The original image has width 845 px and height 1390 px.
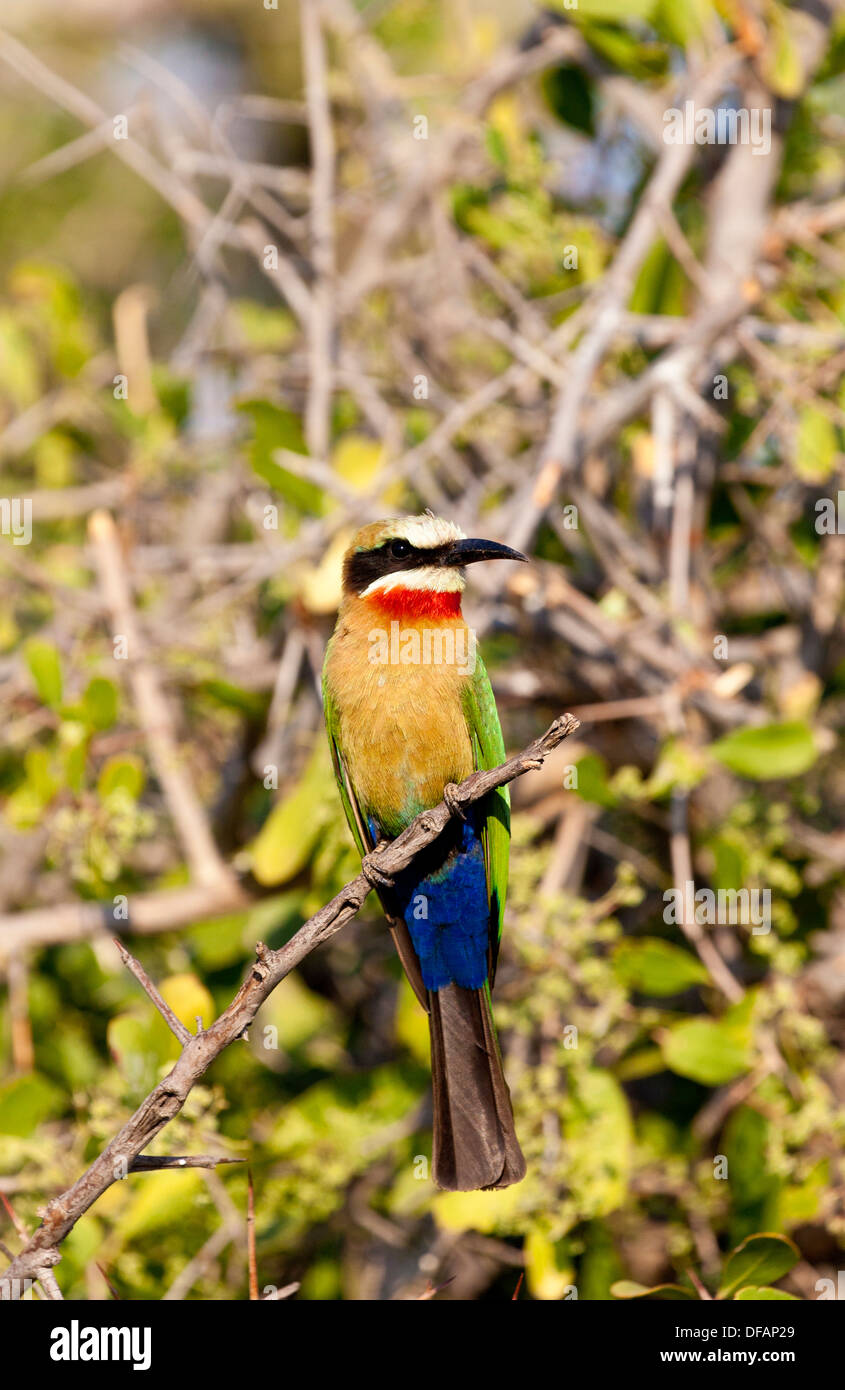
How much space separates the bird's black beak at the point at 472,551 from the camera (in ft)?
7.63

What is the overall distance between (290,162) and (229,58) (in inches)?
77.3

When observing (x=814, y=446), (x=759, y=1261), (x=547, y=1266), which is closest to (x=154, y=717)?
(x=547, y=1266)

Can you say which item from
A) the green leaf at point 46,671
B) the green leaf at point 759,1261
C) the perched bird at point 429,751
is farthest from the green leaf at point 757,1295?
the green leaf at point 46,671

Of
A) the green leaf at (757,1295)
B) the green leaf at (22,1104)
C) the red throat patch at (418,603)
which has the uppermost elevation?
the red throat patch at (418,603)

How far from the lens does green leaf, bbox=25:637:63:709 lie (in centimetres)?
299

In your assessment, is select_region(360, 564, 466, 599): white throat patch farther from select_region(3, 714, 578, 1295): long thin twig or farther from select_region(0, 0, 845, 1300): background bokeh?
select_region(3, 714, 578, 1295): long thin twig

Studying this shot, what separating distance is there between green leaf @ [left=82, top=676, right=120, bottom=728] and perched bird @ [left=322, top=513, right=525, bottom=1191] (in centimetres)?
63

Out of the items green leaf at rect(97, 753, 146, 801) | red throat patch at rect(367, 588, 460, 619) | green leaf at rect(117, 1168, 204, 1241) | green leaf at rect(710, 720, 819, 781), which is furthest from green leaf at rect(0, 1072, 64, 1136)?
green leaf at rect(710, 720, 819, 781)

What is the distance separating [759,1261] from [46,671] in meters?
1.89

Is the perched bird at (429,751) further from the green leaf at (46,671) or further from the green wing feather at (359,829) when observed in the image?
the green leaf at (46,671)

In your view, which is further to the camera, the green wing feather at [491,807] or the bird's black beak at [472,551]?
the green wing feather at [491,807]

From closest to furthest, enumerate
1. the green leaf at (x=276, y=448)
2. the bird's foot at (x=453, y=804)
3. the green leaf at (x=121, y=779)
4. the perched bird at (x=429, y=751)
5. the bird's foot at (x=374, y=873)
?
the bird's foot at (x=453, y=804) → the bird's foot at (x=374, y=873) → the perched bird at (x=429, y=751) → the green leaf at (x=121, y=779) → the green leaf at (x=276, y=448)

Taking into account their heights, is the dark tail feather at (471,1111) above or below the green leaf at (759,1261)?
above

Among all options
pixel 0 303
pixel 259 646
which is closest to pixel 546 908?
pixel 259 646
